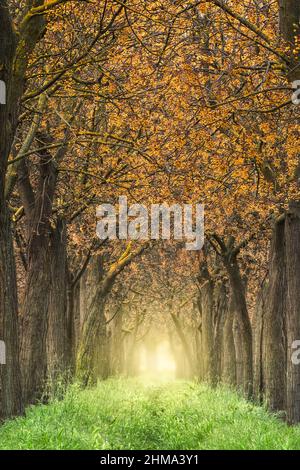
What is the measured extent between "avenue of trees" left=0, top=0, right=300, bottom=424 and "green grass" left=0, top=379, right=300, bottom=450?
0.97m

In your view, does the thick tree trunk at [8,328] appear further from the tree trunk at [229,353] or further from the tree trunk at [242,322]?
the tree trunk at [229,353]

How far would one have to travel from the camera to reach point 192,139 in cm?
1412

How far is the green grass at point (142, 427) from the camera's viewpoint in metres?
10.1

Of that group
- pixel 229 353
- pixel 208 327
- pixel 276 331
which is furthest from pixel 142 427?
pixel 208 327

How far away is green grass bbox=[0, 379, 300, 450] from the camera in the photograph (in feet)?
33.0

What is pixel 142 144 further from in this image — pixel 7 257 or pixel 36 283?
pixel 7 257

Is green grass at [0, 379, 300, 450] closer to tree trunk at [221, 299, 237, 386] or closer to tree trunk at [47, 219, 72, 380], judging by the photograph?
tree trunk at [47, 219, 72, 380]

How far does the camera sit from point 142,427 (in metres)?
14.5

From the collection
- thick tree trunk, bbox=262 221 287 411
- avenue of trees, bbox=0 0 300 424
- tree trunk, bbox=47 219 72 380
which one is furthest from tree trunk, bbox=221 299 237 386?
tree trunk, bbox=47 219 72 380

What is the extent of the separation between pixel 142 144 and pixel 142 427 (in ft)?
20.1

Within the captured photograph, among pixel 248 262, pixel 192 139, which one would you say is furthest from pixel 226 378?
pixel 192 139

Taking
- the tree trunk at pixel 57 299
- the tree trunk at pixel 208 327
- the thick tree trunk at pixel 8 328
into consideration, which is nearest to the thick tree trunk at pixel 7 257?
the thick tree trunk at pixel 8 328

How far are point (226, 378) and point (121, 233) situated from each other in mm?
6795

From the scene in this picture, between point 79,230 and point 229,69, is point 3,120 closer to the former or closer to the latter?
point 229,69
